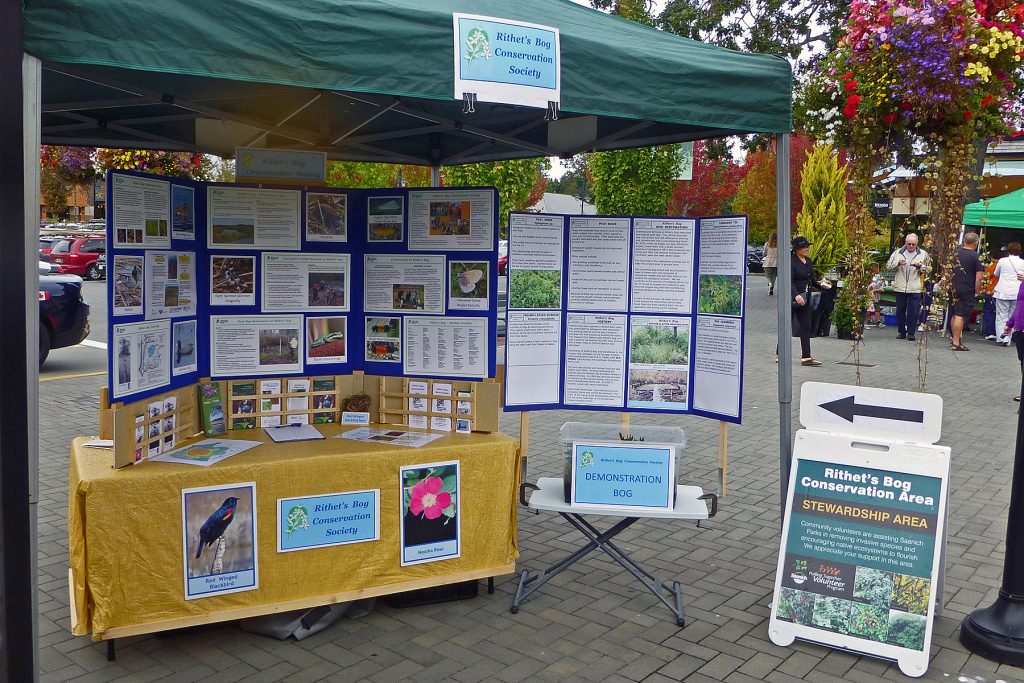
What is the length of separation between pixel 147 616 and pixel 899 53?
5.69 meters

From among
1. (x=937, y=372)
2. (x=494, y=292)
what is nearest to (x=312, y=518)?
(x=494, y=292)

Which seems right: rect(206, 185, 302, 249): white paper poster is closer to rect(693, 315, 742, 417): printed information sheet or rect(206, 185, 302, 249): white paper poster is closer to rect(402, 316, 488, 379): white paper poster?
rect(402, 316, 488, 379): white paper poster

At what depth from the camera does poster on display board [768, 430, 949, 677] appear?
144 inches

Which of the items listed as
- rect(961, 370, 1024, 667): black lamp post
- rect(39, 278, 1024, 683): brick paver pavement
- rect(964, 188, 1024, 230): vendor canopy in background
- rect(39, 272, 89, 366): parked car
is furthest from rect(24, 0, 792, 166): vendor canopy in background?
rect(964, 188, 1024, 230): vendor canopy in background

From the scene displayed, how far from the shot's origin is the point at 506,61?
123 inches

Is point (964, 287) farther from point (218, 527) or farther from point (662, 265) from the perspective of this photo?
point (218, 527)

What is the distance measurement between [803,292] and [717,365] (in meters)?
7.73

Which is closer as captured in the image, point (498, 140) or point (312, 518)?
point (312, 518)

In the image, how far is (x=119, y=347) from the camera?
3.49 m

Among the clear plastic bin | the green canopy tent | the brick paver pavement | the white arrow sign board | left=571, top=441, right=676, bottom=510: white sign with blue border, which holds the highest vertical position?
the green canopy tent

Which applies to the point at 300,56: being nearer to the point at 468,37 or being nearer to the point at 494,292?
the point at 468,37

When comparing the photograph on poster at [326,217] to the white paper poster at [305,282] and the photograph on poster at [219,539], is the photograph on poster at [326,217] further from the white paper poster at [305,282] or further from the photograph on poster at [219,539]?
the photograph on poster at [219,539]

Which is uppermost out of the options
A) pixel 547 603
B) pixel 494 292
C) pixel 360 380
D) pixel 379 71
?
pixel 379 71

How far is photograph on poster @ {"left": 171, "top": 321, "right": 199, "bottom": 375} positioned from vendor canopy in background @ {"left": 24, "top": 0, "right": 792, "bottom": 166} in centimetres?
102
